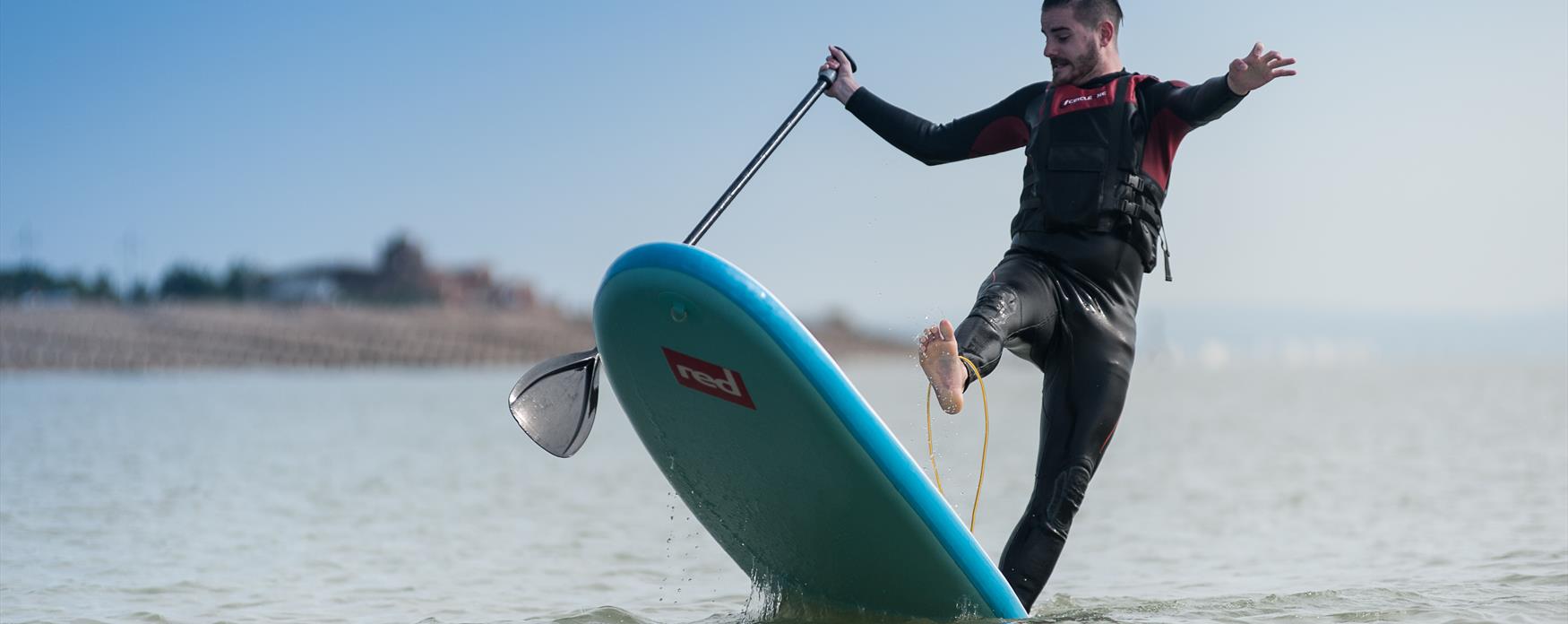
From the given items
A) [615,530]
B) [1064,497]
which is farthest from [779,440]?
[615,530]

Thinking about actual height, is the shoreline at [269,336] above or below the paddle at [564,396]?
above

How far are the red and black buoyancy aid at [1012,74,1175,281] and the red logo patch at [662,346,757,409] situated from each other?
1.10 m

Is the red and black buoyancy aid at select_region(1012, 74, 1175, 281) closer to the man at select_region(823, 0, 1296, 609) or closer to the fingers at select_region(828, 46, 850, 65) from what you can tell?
the man at select_region(823, 0, 1296, 609)

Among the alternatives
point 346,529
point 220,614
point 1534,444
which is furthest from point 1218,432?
point 220,614

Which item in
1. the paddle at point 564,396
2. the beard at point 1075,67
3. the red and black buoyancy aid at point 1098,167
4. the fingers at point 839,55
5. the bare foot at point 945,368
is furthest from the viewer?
the fingers at point 839,55

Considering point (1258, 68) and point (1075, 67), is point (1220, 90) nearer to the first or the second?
point (1258, 68)

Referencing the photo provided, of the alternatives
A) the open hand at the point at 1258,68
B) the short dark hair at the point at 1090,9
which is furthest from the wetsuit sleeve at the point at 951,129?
the open hand at the point at 1258,68

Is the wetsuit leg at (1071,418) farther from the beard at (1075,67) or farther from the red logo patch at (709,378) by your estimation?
the red logo patch at (709,378)

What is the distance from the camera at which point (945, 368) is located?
347 cm

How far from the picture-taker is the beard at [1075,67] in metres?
4.05

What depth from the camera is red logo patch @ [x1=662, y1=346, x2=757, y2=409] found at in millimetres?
3609

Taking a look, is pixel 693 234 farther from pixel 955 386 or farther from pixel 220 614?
pixel 220 614

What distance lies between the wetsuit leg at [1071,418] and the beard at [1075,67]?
0.59m

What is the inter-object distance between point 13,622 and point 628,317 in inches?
121
